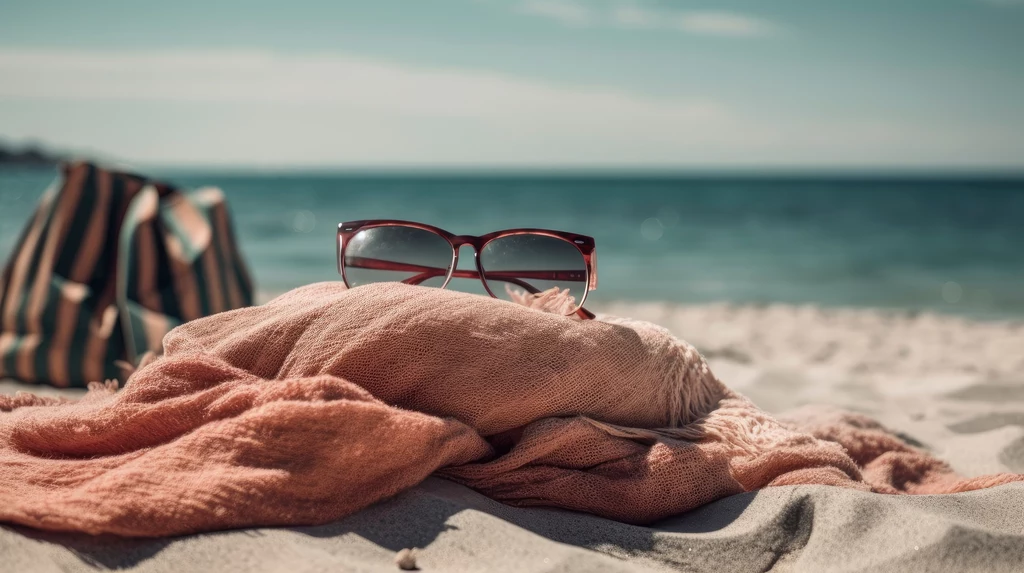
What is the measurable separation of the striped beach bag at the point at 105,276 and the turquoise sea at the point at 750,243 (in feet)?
18.1

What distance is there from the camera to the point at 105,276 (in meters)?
4.02

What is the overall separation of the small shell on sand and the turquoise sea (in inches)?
297

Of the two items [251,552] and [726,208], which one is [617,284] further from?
[726,208]

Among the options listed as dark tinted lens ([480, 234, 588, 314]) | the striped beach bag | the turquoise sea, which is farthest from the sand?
the turquoise sea

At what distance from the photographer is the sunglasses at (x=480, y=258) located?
2004 mm

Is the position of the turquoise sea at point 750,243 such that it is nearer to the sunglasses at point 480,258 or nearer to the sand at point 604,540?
the sunglasses at point 480,258

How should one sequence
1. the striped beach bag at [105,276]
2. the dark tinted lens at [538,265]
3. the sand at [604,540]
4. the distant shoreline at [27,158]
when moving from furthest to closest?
the distant shoreline at [27,158] → the striped beach bag at [105,276] → the dark tinted lens at [538,265] → the sand at [604,540]

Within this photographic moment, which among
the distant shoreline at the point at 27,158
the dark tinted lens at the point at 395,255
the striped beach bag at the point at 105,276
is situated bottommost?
the distant shoreline at the point at 27,158

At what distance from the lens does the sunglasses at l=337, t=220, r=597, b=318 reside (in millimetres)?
2004

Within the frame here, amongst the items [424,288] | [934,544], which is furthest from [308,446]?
[934,544]

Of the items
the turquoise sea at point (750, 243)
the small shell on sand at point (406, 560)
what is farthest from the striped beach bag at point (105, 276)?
the turquoise sea at point (750, 243)

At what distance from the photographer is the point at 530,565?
1.45m

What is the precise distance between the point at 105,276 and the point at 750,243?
16.3 m

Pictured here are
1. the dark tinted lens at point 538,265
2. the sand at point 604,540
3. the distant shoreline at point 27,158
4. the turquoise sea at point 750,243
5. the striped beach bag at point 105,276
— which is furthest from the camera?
the distant shoreline at point 27,158
